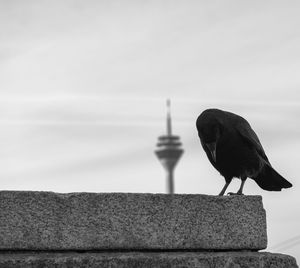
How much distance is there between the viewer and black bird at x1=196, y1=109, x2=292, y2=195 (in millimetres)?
7668

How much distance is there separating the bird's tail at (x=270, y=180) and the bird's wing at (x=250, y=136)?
4.5 inches

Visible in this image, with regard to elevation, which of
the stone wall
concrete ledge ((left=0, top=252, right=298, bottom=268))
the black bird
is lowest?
concrete ledge ((left=0, top=252, right=298, bottom=268))

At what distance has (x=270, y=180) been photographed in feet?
26.6

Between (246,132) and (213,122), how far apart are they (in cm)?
38

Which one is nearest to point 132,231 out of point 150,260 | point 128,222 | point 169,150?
point 128,222

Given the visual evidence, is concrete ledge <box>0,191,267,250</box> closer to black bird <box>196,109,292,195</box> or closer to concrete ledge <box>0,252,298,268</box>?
concrete ledge <box>0,252,298,268</box>

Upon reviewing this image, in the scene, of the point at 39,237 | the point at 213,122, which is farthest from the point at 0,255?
the point at 213,122

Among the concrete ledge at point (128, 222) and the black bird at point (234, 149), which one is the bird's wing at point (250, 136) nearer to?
the black bird at point (234, 149)

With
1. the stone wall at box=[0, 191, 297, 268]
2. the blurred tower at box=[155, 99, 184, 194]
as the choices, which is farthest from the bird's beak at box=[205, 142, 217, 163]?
the blurred tower at box=[155, 99, 184, 194]

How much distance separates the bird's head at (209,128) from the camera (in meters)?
7.59

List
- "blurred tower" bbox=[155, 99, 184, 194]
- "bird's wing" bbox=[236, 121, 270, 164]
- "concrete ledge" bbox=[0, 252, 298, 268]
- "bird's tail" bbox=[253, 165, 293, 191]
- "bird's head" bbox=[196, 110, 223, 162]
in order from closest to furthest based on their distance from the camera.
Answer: "concrete ledge" bbox=[0, 252, 298, 268]
"bird's head" bbox=[196, 110, 223, 162]
"bird's wing" bbox=[236, 121, 270, 164]
"bird's tail" bbox=[253, 165, 293, 191]
"blurred tower" bbox=[155, 99, 184, 194]

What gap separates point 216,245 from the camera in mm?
6098

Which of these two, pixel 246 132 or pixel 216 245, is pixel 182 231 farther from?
pixel 246 132

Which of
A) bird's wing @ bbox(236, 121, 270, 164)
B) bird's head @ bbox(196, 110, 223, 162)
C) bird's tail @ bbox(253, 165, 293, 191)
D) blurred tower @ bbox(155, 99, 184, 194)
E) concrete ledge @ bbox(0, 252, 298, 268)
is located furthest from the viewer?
blurred tower @ bbox(155, 99, 184, 194)
